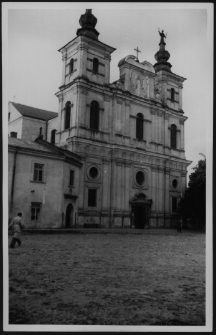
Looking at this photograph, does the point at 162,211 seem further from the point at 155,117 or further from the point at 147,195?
the point at 155,117

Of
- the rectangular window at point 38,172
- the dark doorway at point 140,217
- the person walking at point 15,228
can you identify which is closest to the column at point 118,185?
the dark doorway at point 140,217

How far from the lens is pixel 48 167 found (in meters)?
11.5

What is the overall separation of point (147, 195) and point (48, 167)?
10.7m

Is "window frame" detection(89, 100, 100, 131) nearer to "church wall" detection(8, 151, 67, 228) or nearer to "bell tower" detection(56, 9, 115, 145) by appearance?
"bell tower" detection(56, 9, 115, 145)

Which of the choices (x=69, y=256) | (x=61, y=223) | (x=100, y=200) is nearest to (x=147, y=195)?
(x=100, y=200)

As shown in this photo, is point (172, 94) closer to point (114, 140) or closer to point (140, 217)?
point (114, 140)

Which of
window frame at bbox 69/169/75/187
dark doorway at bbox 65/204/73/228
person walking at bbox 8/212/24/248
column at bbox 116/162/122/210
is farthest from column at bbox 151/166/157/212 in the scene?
person walking at bbox 8/212/24/248

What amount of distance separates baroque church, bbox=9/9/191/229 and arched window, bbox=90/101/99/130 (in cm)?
5

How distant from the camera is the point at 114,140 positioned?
56.0 feet

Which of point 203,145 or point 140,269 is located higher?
point 203,145

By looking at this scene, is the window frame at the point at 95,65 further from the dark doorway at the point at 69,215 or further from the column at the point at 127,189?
the dark doorway at the point at 69,215

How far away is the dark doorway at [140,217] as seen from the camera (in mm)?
20984

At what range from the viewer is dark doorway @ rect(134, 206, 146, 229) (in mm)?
20984

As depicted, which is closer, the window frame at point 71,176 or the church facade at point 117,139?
the window frame at point 71,176
